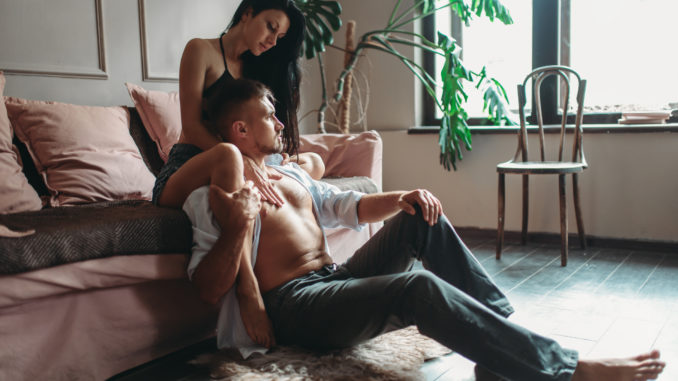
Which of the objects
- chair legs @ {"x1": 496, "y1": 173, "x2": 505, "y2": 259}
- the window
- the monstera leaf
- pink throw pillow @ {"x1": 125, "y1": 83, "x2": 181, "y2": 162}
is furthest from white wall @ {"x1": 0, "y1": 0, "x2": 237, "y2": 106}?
the window

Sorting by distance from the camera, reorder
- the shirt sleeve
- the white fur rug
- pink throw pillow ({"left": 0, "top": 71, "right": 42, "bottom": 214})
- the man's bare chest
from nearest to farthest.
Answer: the white fur rug, the shirt sleeve, the man's bare chest, pink throw pillow ({"left": 0, "top": 71, "right": 42, "bottom": 214})

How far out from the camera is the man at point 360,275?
1.25 meters

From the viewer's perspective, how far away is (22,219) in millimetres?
1566

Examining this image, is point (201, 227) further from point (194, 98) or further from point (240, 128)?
point (194, 98)

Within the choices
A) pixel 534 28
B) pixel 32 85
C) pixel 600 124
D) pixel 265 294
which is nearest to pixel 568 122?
pixel 600 124

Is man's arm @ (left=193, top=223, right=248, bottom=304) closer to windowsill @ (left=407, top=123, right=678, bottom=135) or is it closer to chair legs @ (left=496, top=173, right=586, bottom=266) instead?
chair legs @ (left=496, top=173, right=586, bottom=266)

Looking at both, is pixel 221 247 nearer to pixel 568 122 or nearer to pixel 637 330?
pixel 637 330

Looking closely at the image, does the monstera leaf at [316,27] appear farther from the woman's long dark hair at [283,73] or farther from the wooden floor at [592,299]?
the wooden floor at [592,299]

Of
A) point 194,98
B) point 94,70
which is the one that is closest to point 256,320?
point 194,98

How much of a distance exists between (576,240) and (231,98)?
7.81 feet

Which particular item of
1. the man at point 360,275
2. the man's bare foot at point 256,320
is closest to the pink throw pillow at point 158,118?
the man at point 360,275

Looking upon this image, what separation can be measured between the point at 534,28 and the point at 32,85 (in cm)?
272

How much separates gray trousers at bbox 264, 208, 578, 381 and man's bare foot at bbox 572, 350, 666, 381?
5 centimetres

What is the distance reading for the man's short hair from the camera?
1676 millimetres
